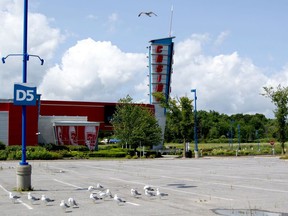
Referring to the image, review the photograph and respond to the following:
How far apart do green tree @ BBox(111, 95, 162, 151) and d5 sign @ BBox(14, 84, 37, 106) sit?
3757cm

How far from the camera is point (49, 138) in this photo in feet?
200

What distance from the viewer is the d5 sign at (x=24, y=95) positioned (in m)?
17.5

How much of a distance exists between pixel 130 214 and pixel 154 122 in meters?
46.2

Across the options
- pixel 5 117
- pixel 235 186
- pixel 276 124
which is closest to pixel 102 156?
pixel 5 117

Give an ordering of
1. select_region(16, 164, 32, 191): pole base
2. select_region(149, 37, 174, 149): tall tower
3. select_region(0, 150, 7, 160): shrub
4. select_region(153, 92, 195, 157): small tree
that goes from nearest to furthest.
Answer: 1. select_region(16, 164, 32, 191): pole base
2. select_region(0, 150, 7, 160): shrub
3. select_region(153, 92, 195, 157): small tree
4. select_region(149, 37, 174, 149): tall tower

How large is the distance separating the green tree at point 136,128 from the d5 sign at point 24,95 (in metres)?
37.6

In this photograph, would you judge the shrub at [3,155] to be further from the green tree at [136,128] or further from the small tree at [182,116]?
the small tree at [182,116]

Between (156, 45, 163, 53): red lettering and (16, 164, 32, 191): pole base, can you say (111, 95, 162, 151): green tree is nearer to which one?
(156, 45, 163, 53): red lettering

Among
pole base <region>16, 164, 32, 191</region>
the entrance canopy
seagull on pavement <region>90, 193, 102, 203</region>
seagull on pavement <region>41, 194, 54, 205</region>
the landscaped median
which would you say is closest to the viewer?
seagull on pavement <region>41, 194, 54, 205</region>

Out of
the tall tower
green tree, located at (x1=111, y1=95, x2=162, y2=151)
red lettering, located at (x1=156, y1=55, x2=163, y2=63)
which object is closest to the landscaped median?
green tree, located at (x1=111, y1=95, x2=162, y2=151)

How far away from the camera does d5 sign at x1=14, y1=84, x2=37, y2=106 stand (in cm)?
1748

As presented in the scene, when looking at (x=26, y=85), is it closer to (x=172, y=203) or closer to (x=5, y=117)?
(x=172, y=203)

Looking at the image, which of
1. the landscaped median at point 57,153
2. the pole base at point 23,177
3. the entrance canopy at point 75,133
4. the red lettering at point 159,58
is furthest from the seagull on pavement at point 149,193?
the red lettering at point 159,58

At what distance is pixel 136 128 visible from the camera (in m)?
55.2
